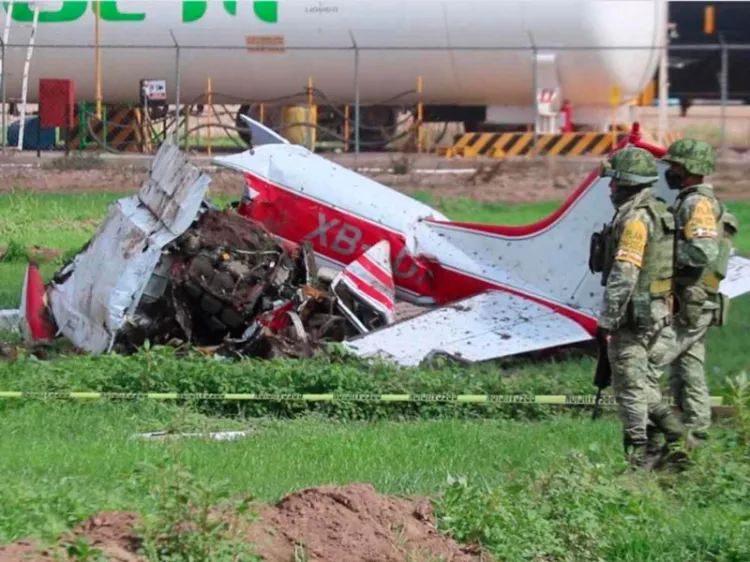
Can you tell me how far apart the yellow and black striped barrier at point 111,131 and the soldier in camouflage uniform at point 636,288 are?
2276 cm

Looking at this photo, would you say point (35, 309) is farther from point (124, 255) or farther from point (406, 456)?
point (406, 456)

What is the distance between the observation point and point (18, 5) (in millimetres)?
29453

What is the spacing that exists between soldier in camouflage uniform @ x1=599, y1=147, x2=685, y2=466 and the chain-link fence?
799 inches

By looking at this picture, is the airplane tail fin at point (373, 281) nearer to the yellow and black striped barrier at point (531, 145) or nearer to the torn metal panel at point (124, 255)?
the torn metal panel at point (124, 255)

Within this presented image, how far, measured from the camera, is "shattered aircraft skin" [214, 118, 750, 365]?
11758 mm

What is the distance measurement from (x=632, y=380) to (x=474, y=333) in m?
3.88

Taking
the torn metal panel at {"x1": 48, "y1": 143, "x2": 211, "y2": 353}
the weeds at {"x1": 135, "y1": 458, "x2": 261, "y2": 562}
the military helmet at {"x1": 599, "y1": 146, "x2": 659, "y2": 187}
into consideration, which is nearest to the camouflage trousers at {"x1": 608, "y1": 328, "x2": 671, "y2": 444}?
the military helmet at {"x1": 599, "y1": 146, "x2": 659, "y2": 187}

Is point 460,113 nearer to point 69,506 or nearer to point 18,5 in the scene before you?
point 18,5

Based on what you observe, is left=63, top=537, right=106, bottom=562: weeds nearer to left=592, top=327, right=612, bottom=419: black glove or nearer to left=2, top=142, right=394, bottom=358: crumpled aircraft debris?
left=592, top=327, right=612, bottom=419: black glove

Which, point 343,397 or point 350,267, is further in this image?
point 350,267

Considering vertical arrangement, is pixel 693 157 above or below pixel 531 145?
below

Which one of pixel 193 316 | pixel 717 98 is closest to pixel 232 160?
pixel 193 316

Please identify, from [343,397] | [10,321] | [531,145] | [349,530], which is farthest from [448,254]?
[531,145]

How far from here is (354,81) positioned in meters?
30.1
